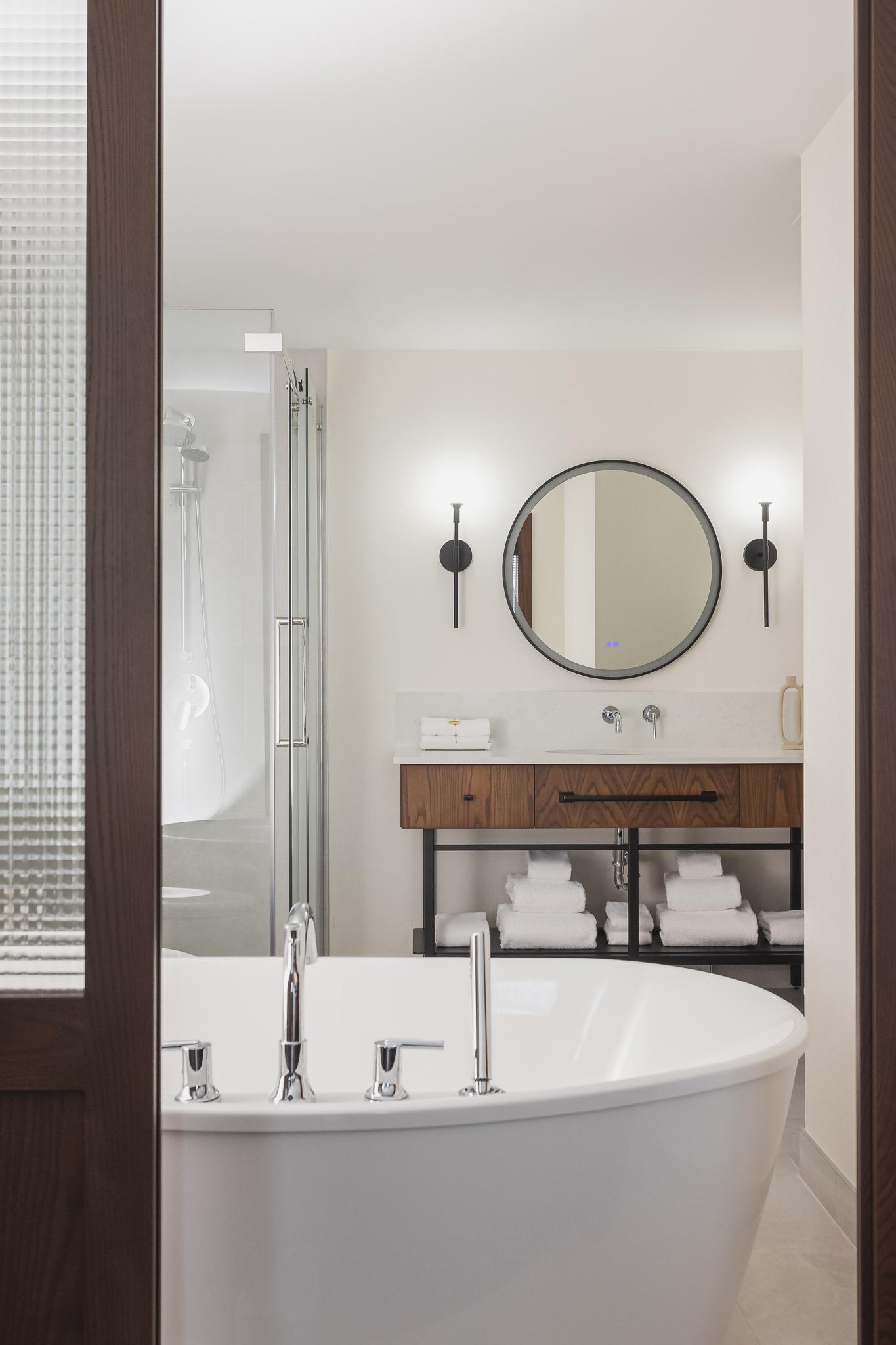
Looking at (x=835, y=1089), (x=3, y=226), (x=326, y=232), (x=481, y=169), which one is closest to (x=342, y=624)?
(x=326, y=232)

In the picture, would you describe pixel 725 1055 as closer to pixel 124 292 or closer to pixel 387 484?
pixel 124 292

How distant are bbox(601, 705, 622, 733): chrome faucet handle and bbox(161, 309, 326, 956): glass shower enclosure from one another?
1.62m

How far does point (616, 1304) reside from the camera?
146 centimetres

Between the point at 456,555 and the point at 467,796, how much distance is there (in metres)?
1.01

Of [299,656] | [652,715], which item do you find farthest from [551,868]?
[299,656]

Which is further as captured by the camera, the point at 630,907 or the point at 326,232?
the point at 630,907

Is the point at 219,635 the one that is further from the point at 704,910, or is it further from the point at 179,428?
the point at 704,910

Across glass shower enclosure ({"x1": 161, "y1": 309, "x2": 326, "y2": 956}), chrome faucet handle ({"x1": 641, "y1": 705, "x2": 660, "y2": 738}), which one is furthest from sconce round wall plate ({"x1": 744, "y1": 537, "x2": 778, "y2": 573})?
glass shower enclosure ({"x1": 161, "y1": 309, "x2": 326, "y2": 956})

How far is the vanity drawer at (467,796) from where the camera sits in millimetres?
3387

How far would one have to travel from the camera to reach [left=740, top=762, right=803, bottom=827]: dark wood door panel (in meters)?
3.40

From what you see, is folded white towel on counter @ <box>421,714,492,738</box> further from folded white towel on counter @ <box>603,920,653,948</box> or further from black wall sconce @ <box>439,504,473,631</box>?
folded white towel on counter @ <box>603,920,653,948</box>

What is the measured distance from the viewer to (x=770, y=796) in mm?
3410

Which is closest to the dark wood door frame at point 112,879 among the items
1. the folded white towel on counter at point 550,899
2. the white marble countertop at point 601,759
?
the white marble countertop at point 601,759

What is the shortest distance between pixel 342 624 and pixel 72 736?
9.52ft
